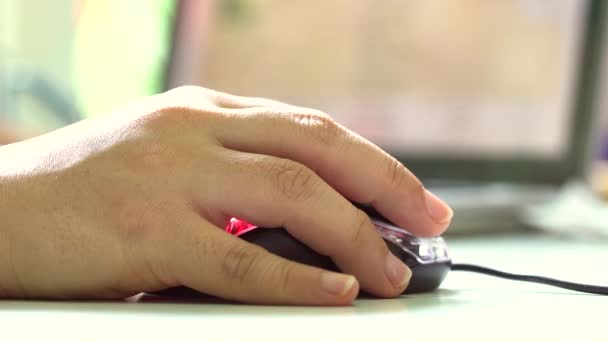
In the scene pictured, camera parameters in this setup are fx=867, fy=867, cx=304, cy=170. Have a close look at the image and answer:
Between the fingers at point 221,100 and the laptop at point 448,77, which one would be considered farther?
the laptop at point 448,77

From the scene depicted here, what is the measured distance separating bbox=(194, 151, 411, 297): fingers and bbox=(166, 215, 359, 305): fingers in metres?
0.02

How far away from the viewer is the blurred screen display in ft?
4.93

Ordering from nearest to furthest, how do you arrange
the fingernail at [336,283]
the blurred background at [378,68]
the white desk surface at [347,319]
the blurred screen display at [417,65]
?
the white desk surface at [347,319] → the fingernail at [336,283] → the blurred background at [378,68] → the blurred screen display at [417,65]

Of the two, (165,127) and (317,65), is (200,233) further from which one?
(317,65)

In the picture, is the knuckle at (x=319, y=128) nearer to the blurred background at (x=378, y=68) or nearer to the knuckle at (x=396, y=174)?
the knuckle at (x=396, y=174)

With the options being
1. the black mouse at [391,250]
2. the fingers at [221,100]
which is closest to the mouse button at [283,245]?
the black mouse at [391,250]

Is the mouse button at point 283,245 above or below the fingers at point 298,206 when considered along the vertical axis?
below

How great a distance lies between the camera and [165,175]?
0.58 meters

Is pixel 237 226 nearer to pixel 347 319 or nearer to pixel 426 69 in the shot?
pixel 347 319

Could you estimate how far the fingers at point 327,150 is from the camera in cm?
60

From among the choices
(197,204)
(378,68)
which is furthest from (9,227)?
(378,68)

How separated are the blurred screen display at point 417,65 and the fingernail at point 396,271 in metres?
0.77

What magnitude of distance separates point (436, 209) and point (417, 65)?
112 cm

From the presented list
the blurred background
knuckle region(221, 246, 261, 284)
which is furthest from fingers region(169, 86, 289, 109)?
the blurred background
